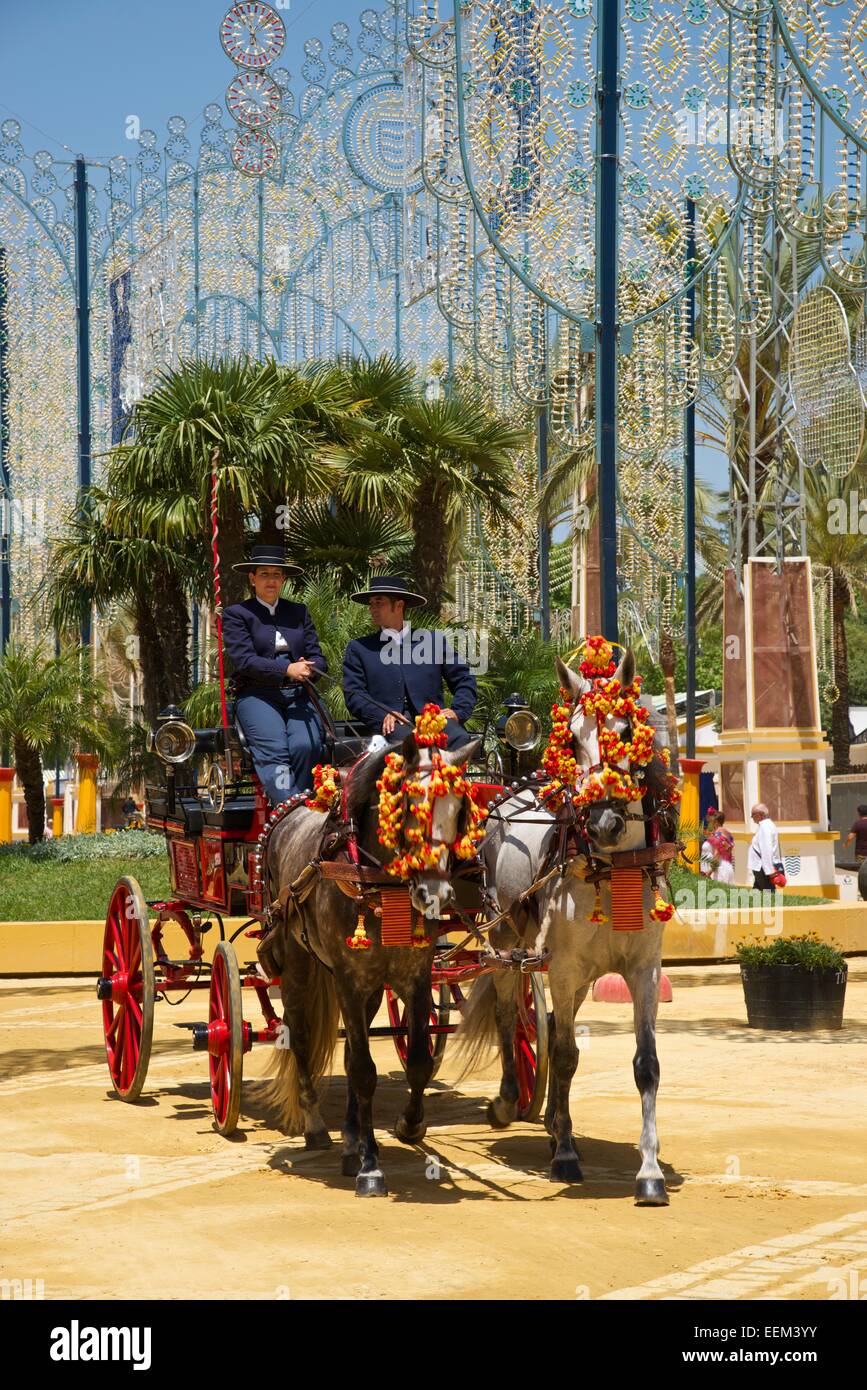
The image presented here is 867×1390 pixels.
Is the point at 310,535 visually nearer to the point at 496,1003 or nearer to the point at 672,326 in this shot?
the point at 672,326

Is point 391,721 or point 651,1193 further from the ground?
point 391,721

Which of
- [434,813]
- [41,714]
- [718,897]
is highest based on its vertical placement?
[41,714]

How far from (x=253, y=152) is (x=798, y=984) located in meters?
17.1

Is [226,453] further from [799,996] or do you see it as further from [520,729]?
[520,729]

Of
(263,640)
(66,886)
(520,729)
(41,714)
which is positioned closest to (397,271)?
(41,714)

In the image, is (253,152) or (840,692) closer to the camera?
(253,152)

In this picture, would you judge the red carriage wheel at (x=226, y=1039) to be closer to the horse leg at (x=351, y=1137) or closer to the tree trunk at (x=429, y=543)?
the horse leg at (x=351, y=1137)

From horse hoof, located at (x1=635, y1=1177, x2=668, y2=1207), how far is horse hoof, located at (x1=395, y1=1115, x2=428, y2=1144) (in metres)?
1.65

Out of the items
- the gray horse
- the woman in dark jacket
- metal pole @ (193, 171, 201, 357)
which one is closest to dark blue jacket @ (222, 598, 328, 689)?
the woman in dark jacket

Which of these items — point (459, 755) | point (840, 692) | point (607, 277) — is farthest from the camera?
point (840, 692)

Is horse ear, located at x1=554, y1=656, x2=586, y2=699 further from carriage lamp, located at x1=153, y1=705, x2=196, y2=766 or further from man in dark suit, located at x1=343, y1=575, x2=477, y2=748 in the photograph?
carriage lamp, located at x1=153, y1=705, x2=196, y2=766

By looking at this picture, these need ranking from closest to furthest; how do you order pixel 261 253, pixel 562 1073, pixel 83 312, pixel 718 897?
pixel 562 1073 → pixel 718 897 → pixel 261 253 → pixel 83 312

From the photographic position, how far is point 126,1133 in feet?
31.4

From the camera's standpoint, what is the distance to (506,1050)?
981 cm
